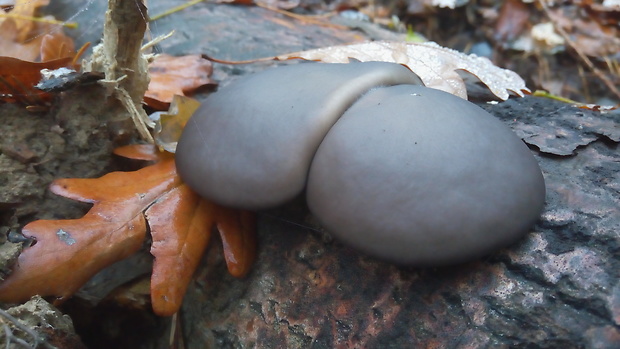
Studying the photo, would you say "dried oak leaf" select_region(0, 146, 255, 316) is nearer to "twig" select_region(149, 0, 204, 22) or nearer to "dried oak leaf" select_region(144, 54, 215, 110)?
"dried oak leaf" select_region(144, 54, 215, 110)

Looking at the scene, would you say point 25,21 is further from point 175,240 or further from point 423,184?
point 423,184

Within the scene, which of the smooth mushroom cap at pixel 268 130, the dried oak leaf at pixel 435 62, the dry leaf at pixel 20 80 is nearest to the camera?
the smooth mushroom cap at pixel 268 130

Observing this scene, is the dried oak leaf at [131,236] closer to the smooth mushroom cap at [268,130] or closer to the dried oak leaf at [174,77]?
the smooth mushroom cap at [268,130]

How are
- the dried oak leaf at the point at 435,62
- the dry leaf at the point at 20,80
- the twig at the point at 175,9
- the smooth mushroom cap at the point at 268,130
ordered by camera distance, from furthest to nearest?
the twig at the point at 175,9 < the dried oak leaf at the point at 435,62 < the dry leaf at the point at 20,80 < the smooth mushroom cap at the point at 268,130

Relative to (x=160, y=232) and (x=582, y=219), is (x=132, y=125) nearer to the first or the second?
(x=160, y=232)

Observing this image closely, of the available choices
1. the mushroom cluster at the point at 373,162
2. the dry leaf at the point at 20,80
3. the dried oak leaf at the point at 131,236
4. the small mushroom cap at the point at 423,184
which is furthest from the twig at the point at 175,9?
the small mushroom cap at the point at 423,184

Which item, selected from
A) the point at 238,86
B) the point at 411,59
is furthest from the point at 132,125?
the point at 411,59
